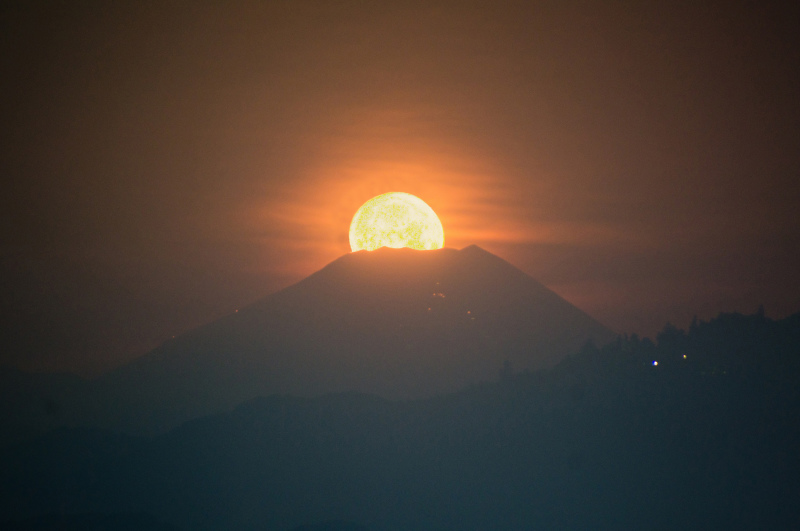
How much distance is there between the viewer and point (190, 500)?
76.3 m

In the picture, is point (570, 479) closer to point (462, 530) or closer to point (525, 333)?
point (462, 530)

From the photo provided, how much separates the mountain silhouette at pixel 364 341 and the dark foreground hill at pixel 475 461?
526 cm

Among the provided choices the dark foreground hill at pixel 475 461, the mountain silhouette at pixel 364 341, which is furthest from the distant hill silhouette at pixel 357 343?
the dark foreground hill at pixel 475 461

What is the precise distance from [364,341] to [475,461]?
31354 mm

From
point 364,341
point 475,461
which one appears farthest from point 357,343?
point 475,461

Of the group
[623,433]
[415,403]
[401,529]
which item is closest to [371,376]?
[415,403]

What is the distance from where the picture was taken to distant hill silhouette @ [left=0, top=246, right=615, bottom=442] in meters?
92.6

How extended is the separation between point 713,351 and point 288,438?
72.7m

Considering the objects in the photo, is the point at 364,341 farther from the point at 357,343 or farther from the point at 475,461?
the point at 475,461

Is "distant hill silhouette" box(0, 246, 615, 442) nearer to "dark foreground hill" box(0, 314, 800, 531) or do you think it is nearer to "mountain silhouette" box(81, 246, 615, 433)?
"mountain silhouette" box(81, 246, 615, 433)

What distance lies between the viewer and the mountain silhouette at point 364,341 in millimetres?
93875

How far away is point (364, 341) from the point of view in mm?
101938

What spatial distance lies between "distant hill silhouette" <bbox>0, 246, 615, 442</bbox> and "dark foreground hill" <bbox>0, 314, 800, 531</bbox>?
5049mm

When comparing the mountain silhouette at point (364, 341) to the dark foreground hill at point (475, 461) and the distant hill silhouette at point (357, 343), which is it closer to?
the distant hill silhouette at point (357, 343)
